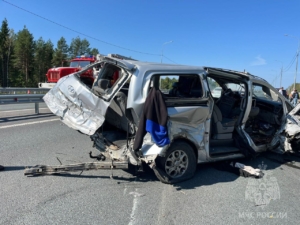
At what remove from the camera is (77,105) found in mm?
4555

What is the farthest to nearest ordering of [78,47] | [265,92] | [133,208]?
[78,47]
[265,92]
[133,208]

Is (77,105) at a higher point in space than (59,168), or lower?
higher

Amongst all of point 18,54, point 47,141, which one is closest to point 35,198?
point 47,141

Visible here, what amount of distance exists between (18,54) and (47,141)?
182 feet

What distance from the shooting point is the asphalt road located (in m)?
3.20

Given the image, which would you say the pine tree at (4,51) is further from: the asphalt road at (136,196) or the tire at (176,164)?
the tire at (176,164)

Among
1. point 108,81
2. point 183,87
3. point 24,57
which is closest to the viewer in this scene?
point 108,81

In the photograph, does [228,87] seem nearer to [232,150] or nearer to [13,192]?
[232,150]

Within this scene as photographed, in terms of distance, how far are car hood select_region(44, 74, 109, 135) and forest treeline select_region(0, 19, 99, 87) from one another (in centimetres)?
4898

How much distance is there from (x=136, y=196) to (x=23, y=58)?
59.7 m

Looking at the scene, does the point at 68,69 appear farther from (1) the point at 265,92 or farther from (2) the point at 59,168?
(2) the point at 59,168

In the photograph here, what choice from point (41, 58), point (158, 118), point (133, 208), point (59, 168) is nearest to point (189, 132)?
point (158, 118)

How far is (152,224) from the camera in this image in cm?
306

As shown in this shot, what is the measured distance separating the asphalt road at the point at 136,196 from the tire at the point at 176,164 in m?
0.14
